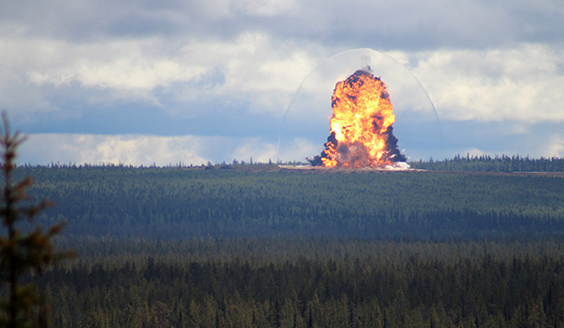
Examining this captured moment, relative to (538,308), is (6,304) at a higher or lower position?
higher

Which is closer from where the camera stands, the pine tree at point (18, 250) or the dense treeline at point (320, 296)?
the pine tree at point (18, 250)

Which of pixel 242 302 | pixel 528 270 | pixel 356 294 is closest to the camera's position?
pixel 242 302

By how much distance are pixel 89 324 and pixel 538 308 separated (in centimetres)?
8270

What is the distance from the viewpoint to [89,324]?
439 ft

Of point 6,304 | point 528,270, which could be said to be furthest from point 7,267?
point 528,270

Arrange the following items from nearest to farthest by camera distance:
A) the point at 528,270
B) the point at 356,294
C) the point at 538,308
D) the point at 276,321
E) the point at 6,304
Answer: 1. the point at 6,304
2. the point at 538,308
3. the point at 276,321
4. the point at 356,294
5. the point at 528,270

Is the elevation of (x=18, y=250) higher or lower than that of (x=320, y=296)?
higher

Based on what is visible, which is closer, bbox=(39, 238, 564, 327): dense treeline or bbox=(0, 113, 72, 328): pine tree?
bbox=(0, 113, 72, 328): pine tree

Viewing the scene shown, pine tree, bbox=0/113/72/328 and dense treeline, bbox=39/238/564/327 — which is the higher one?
pine tree, bbox=0/113/72/328

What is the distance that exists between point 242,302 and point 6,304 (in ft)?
450

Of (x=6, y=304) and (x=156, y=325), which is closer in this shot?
(x=6, y=304)

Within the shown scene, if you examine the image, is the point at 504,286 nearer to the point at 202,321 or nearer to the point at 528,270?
the point at 528,270

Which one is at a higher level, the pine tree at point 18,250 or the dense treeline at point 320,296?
the pine tree at point 18,250

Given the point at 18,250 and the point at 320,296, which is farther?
the point at 320,296
